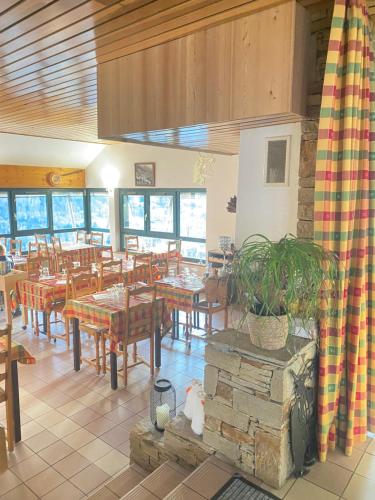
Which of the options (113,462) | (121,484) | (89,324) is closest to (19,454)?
(113,462)

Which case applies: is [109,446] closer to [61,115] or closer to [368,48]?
[368,48]

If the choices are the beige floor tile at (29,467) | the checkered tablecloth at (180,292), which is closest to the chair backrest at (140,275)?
the checkered tablecloth at (180,292)

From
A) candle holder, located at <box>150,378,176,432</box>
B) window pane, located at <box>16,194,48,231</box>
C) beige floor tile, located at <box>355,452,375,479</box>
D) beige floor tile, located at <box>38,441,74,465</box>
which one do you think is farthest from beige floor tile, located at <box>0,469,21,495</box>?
window pane, located at <box>16,194,48,231</box>

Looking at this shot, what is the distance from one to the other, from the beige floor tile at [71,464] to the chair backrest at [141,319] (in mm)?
1132

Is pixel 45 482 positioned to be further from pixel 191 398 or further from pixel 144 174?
pixel 144 174

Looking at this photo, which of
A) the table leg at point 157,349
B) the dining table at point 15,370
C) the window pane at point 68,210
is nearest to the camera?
the dining table at point 15,370

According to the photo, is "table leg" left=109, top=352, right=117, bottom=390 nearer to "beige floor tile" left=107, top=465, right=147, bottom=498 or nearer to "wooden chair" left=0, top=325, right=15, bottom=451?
"wooden chair" left=0, top=325, right=15, bottom=451

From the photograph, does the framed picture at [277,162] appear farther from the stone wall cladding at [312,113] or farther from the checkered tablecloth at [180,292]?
the checkered tablecloth at [180,292]

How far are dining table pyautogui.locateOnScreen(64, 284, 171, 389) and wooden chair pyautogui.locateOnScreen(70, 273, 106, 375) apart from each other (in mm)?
84

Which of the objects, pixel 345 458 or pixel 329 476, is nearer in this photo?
pixel 329 476

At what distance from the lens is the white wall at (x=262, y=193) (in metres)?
2.37

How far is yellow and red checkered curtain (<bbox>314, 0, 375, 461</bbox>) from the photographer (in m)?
1.77

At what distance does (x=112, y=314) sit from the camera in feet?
11.9

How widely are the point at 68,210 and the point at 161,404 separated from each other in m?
7.59
